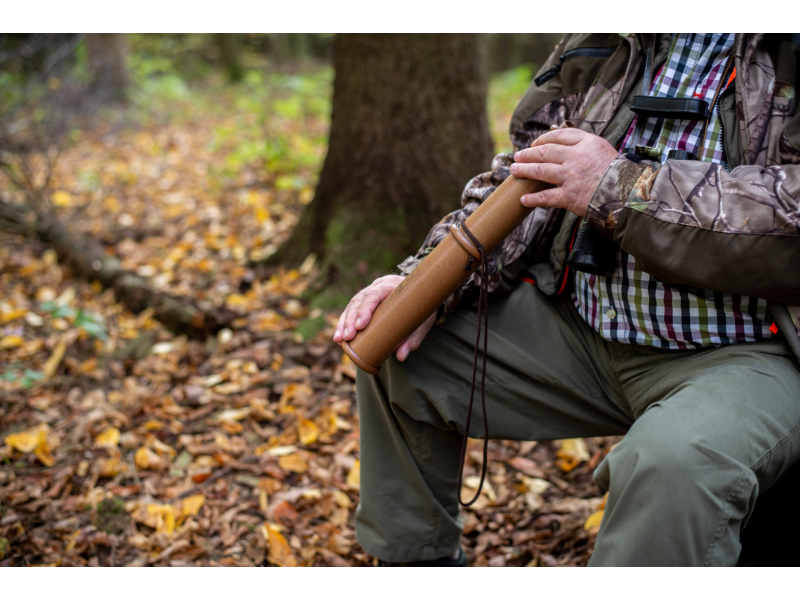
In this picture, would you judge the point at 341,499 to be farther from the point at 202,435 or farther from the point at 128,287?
the point at 128,287

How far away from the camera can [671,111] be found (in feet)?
4.98

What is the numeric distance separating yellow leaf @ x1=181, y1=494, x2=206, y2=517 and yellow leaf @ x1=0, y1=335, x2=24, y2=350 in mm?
1672

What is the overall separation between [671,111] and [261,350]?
7.15ft

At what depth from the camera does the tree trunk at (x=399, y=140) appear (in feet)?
10.6

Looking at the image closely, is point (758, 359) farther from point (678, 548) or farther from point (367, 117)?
point (367, 117)

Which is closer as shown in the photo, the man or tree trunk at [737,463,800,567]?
the man

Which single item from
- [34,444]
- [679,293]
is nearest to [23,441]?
[34,444]

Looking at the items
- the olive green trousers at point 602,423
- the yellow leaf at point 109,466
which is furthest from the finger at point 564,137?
the yellow leaf at point 109,466

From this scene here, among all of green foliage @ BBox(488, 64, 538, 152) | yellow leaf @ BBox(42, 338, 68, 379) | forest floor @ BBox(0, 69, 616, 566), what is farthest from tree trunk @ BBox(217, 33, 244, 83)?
yellow leaf @ BBox(42, 338, 68, 379)

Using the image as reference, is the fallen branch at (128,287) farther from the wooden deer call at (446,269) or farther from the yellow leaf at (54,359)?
the wooden deer call at (446,269)

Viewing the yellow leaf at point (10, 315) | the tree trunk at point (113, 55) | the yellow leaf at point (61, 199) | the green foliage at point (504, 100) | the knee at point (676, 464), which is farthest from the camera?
the tree trunk at point (113, 55)

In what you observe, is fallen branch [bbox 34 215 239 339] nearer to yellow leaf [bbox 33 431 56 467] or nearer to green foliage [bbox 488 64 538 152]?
yellow leaf [bbox 33 431 56 467]

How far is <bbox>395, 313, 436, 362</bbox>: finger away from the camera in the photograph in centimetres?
162

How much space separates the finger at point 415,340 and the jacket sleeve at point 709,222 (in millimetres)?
535
